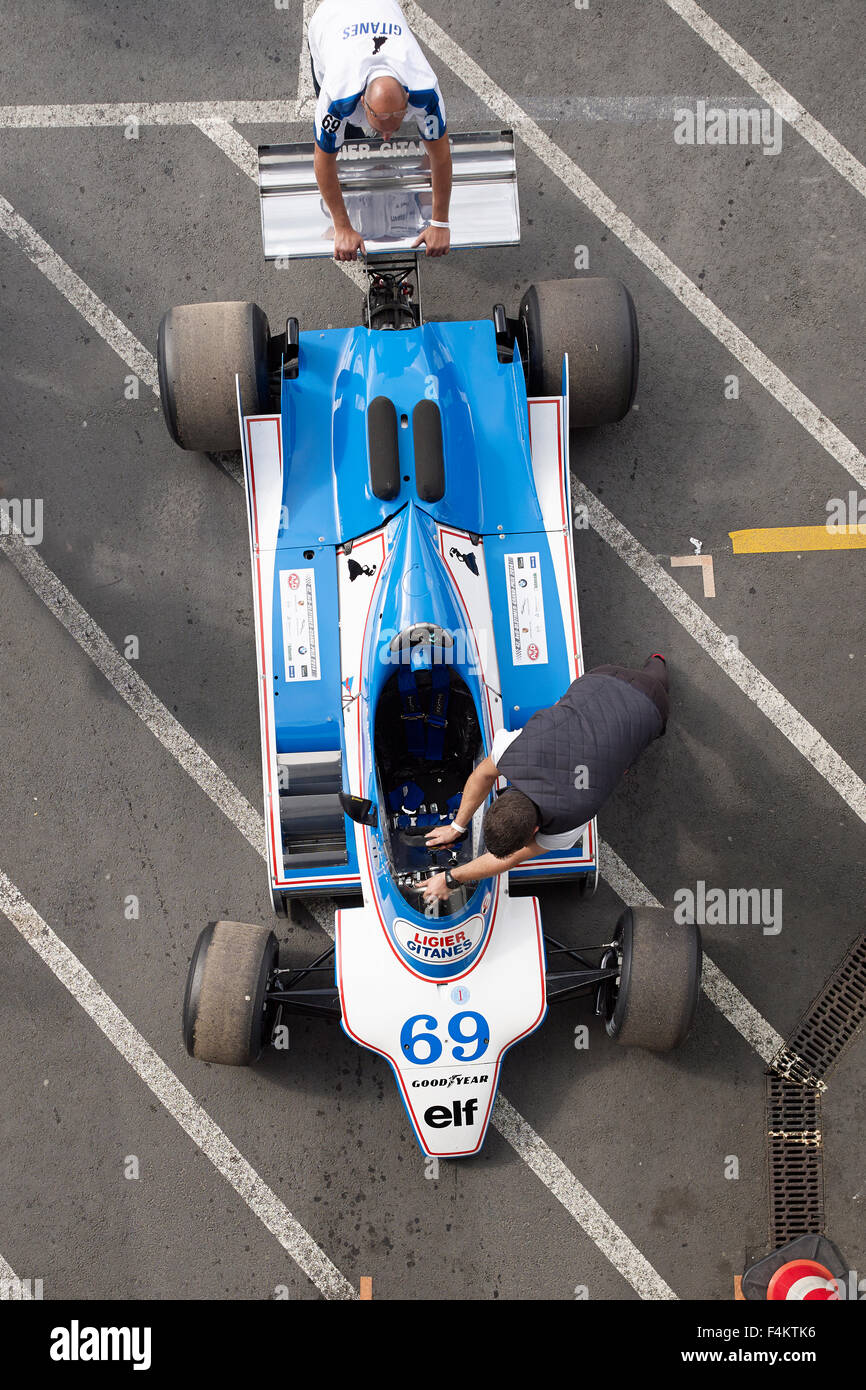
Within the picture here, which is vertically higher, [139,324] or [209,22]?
[209,22]

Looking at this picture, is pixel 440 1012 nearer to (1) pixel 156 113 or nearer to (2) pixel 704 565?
(2) pixel 704 565

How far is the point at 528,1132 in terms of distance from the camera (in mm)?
6277

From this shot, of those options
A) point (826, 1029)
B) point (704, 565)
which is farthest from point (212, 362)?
point (826, 1029)

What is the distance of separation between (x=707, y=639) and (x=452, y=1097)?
3106 mm

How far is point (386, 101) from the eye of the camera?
4.90m

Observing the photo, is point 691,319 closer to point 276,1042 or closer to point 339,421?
point 339,421

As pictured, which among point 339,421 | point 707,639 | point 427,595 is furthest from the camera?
point 707,639

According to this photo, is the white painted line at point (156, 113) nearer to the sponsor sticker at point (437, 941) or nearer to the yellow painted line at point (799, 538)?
the yellow painted line at point (799, 538)

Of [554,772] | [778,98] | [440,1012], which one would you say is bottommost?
[440,1012]

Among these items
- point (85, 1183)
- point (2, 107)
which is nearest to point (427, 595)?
point (85, 1183)

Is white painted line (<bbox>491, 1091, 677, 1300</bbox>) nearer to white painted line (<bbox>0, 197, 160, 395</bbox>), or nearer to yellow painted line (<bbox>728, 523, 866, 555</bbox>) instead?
yellow painted line (<bbox>728, 523, 866, 555</bbox>)

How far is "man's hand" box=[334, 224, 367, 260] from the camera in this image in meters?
5.62

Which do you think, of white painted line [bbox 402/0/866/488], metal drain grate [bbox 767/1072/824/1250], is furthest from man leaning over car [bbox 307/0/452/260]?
metal drain grate [bbox 767/1072/824/1250]

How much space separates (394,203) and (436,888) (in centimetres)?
372
